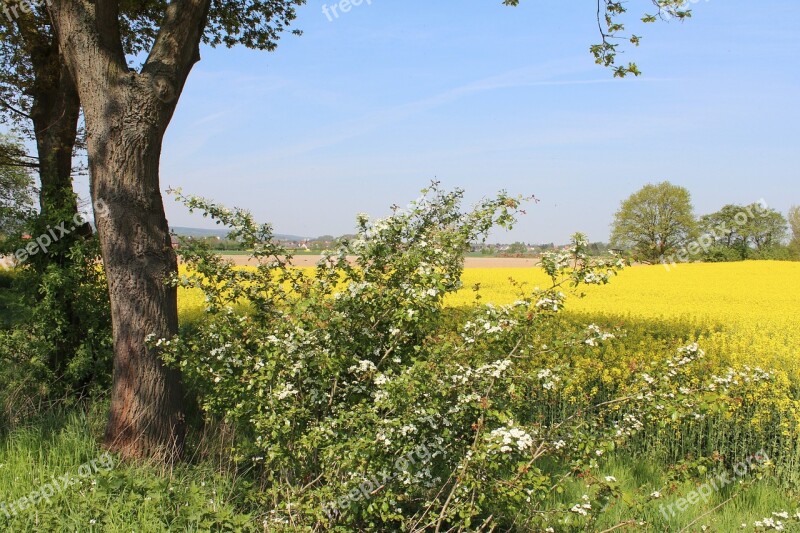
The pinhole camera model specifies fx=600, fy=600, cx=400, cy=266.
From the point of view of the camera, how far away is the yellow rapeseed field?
8266 mm

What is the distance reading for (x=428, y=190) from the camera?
4.60 meters

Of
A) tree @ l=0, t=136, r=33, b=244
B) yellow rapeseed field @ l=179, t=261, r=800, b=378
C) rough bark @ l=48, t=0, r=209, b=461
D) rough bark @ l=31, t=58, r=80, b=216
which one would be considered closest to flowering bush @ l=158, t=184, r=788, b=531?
yellow rapeseed field @ l=179, t=261, r=800, b=378

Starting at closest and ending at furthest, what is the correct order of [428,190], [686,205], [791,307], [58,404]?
[428,190] < [58,404] < [791,307] < [686,205]

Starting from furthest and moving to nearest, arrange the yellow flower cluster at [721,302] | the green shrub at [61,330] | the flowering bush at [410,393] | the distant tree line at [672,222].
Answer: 1. the distant tree line at [672,222]
2. the yellow flower cluster at [721,302]
3. the green shrub at [61,330]
4. the flowering bush at [410,393]

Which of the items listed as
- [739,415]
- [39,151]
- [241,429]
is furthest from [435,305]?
[39,151]

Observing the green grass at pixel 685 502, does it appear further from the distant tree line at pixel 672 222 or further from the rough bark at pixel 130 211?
the distant tree line at pixel 672 222

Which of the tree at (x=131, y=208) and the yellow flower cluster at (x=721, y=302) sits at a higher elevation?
the tree at (x=131, y=208)

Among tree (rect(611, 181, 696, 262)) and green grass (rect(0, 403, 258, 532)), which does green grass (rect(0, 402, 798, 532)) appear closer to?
green grass (rect(0, 403, 258, 532))

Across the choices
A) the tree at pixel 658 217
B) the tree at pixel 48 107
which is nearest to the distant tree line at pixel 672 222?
the tree at pixel 658 217

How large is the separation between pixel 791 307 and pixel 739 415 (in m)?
10.1

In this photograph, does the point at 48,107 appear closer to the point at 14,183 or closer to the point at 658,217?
the point at 14,183

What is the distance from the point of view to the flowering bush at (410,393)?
3514 mm

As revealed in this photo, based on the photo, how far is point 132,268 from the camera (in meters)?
5.08

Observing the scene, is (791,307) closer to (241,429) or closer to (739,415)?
(739,415)
